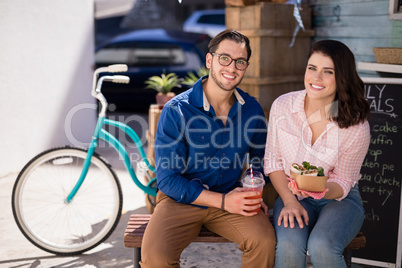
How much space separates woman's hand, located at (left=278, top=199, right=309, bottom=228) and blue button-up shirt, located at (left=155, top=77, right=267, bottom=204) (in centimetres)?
45

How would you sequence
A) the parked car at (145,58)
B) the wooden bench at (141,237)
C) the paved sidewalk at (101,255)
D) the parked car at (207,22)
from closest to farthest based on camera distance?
the wooden bench at (141,237), the paved sidewalk at (101,255), the parked car at (145,58), the parked car at (207,22)

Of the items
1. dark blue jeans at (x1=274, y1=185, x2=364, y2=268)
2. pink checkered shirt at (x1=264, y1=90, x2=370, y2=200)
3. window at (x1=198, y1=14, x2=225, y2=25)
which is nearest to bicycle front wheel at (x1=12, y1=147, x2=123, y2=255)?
pink checkered shirt at (x1=264, y1=90, x2=370, y2=200)

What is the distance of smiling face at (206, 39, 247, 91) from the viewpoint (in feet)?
10.3

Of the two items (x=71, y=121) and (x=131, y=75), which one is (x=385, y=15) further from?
(x=131, y=75)

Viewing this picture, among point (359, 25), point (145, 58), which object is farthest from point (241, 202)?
point (145, 58)

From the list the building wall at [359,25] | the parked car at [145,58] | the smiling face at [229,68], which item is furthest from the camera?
the parked car at [145,58]

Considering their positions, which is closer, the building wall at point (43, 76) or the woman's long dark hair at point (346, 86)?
the woman's long dark hair at point (346, 86)

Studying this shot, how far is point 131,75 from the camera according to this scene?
32.4ft

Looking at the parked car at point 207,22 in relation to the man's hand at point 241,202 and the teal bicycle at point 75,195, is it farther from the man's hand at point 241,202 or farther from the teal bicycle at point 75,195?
the man's hand at point 241,202

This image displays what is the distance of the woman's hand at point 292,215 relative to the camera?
9.35ft

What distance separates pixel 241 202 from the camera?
9.51ft

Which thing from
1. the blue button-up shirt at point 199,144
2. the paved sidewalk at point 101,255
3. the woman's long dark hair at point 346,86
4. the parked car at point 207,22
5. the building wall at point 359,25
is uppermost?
the parked car at point 207,22

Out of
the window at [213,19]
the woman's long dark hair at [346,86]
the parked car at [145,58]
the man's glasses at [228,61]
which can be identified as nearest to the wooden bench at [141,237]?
the woman's long dark hair at [346,86]

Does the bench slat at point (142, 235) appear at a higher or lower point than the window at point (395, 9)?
lower
